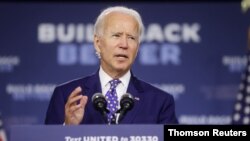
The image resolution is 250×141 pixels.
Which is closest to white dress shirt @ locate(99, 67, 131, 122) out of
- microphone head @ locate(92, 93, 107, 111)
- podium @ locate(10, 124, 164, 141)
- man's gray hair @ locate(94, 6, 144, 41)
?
man's gray hair @ locate(94, 6, 144, 41)

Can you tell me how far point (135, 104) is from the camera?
5.60 meters

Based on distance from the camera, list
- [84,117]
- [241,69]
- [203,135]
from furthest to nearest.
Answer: [241,69] < [84,117] < [203,135]

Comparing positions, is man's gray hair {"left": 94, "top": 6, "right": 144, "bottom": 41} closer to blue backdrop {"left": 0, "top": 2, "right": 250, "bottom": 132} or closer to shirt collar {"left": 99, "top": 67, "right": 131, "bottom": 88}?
blue backdrop {"left": 0, "top": 2, "right": 250, "bottom": 132}

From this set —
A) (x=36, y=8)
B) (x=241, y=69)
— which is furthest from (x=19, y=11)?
(x=241, y=69)

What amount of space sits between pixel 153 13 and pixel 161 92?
63 cm

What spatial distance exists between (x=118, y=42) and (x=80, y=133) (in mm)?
1146

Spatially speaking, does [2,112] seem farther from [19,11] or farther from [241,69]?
[241,69]

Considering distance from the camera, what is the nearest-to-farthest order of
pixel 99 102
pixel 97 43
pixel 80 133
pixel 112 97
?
pixel 80 133 → pixel 99 102 → pixel 112 97 → pixel 97 43

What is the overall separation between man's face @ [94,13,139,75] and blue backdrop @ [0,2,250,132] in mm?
237

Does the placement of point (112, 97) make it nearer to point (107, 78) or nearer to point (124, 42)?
point (107, 78)

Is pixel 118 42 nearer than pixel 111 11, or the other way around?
pixel 118 42

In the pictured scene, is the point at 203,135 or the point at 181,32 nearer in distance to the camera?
the point at 203,135

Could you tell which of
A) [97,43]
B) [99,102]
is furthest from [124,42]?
[99,102]

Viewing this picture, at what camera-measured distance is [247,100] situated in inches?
237
